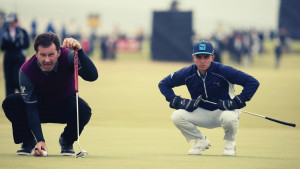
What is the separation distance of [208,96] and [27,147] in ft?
7.43

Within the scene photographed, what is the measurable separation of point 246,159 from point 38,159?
228 cm

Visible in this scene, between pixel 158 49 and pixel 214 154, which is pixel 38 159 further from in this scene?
pixel 158 49

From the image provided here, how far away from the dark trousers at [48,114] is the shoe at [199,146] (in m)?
1.39

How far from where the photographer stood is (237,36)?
152ft

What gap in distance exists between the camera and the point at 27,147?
732cm

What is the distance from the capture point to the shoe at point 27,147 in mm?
7270

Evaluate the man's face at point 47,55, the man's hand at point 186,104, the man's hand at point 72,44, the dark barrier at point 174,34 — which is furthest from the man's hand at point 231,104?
the dark barrier at point 174,34

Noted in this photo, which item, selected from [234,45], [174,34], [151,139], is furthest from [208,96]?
Result: [234,45]

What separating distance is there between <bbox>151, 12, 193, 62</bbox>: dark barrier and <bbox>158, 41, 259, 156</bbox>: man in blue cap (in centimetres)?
3460

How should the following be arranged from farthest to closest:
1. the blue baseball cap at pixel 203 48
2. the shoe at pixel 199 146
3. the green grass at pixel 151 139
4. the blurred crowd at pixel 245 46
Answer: the blurred crowd at pixel 245 46 → the shoe at pixel 199 146 → the blue baseball cap at pixel 203 48 → the green grass at pixel 151 139

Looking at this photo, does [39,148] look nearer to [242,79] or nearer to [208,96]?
[208,96]

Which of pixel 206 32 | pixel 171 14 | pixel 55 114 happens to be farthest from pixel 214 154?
pixel 206 32

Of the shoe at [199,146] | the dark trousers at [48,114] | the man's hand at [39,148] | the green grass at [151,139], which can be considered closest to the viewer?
the green grass at [151,139]

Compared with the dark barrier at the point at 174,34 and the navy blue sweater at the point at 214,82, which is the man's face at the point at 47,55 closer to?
the navy blue sweater at the point at 214,82
